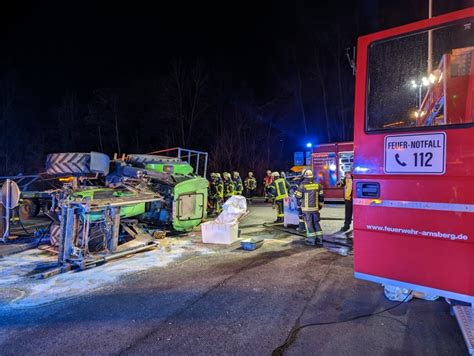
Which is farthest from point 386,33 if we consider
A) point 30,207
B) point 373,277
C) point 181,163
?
point 30,207

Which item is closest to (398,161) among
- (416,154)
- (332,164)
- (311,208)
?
(416,154)

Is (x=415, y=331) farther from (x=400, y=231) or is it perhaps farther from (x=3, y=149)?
(x=3, y=149)

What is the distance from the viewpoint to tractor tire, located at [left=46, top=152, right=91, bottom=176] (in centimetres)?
782

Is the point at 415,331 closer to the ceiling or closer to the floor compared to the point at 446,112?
closer to the floor

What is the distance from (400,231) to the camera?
2.80 m

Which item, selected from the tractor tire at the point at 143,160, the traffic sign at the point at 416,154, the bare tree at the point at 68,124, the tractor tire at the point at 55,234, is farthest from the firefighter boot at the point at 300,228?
the bare tree at the point at 68,124

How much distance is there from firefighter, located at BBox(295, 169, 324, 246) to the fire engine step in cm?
382

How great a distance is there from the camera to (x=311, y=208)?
709 cm

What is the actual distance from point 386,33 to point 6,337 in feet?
14.6

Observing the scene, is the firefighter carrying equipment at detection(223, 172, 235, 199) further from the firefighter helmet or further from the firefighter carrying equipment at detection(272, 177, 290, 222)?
the firefighter helmet

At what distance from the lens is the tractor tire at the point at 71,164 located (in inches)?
308

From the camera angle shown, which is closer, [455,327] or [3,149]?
[455,327]

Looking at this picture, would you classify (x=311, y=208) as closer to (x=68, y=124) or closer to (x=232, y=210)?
(x=232, y=210)

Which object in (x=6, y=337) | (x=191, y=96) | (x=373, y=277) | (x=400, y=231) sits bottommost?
(x=6, y=337)
